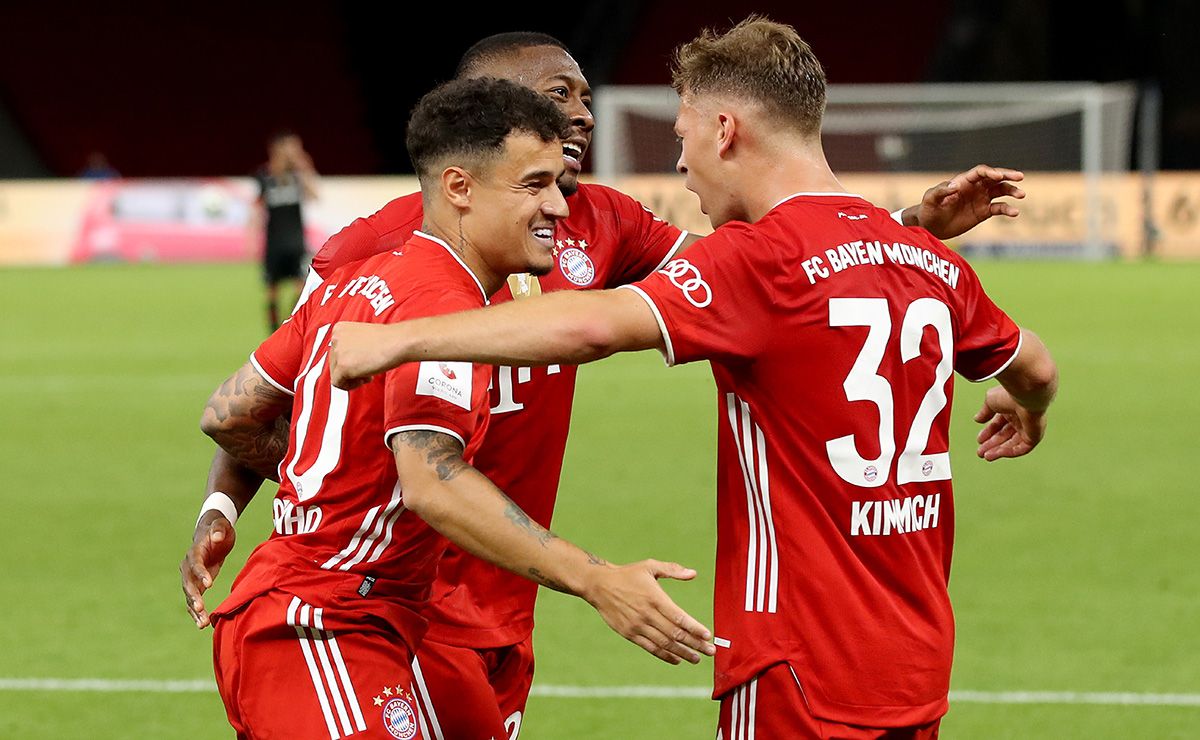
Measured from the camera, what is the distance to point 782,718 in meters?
3.50

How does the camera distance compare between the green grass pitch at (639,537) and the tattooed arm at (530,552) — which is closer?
the tattooed arm at (530,552)

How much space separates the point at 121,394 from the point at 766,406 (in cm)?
→ 1199

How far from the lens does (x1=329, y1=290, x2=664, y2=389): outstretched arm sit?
122 inches

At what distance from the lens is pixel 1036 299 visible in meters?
22.0

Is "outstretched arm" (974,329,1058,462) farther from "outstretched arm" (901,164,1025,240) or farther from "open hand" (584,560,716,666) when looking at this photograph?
"open hand" (584,560,716,666)

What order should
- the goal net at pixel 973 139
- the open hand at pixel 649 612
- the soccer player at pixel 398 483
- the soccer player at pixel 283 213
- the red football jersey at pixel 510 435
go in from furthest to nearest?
the goal net at pixel 973 139 < the soccer player at pixel 283 213 < the red football jersey at pixel 510 435 < the soccer player at pixel 398 483 < the open hand at pixel 649 612

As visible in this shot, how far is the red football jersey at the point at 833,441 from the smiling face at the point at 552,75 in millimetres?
1294

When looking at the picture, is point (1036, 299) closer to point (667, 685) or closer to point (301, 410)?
point (667, 685)

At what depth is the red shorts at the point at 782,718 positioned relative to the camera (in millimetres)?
3461

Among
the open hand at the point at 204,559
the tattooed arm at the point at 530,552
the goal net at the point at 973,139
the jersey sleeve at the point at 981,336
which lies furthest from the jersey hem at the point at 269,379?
the goal net at the point at 973,139

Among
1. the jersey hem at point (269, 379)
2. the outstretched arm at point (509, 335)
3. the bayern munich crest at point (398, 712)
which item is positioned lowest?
the bayern munich crest at point (398, 712)

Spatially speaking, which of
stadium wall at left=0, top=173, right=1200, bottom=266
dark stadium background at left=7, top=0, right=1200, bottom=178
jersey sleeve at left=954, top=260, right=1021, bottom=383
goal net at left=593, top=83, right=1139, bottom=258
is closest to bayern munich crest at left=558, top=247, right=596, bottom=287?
jersey sleeve at left=954, top=260, right=1021, bottom=383

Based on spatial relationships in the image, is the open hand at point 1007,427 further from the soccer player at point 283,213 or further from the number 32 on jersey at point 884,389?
the soccer player at point 283,213

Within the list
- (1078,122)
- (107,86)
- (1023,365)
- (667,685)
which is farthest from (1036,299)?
(107,86)
